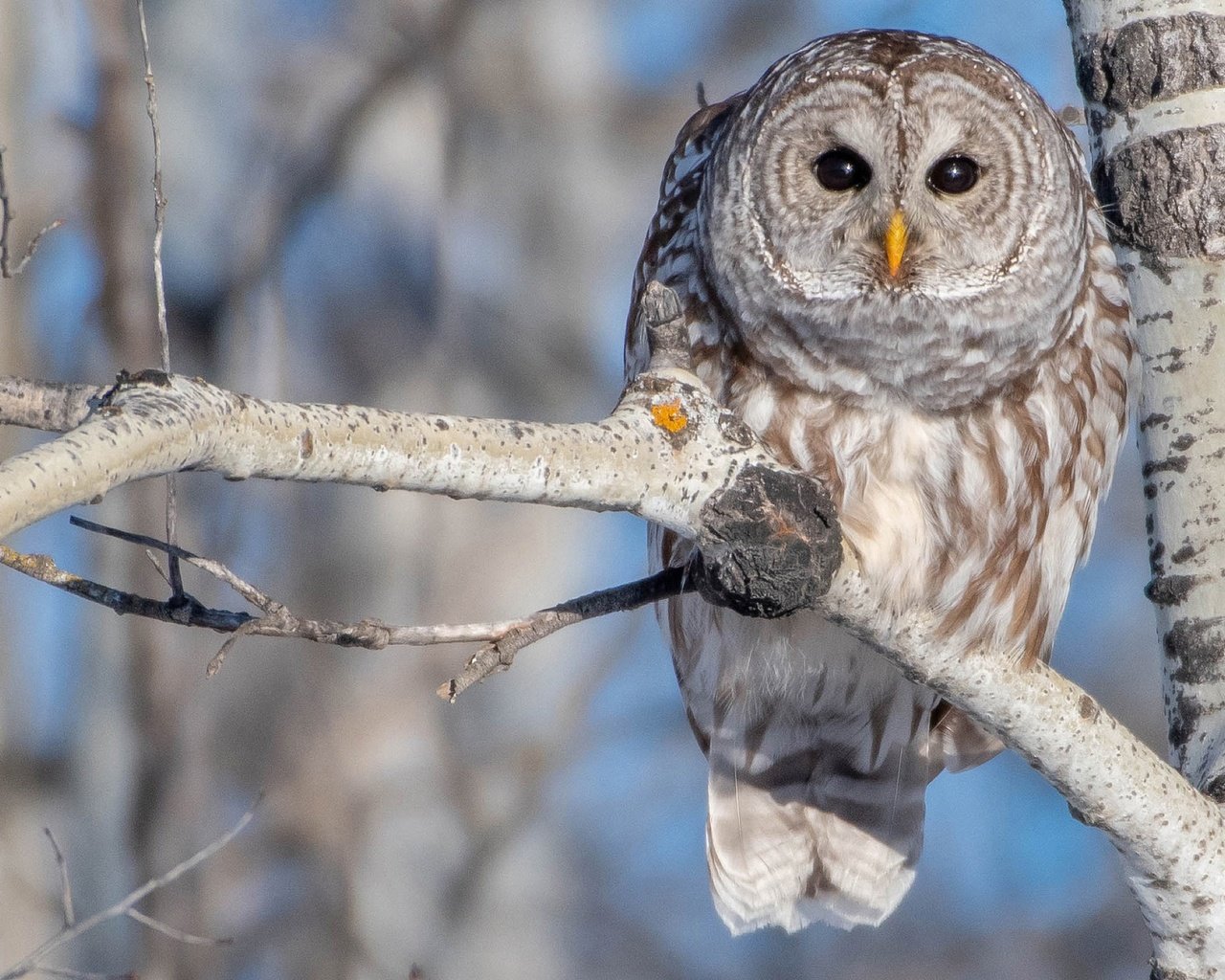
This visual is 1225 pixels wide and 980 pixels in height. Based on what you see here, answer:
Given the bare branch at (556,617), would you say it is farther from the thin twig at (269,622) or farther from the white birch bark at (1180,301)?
the white birch bark at (1180,301)

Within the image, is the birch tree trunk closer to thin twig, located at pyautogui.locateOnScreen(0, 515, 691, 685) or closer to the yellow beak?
the yellow beak

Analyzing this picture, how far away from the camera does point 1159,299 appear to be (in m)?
3.07

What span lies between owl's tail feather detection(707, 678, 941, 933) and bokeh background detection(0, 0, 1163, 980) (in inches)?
123

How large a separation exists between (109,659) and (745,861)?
4490mm

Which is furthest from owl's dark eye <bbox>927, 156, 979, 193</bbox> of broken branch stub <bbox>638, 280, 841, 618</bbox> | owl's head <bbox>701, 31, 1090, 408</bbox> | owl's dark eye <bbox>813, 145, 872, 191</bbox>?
broken branch stub <bbox>638, 280, 841, 618</bbox>

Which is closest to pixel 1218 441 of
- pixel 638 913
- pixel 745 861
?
pixel 745 861

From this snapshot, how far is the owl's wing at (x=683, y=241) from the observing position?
3311 millimetres

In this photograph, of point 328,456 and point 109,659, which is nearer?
point 328,456

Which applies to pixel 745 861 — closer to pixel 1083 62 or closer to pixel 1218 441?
pixel 1218 441

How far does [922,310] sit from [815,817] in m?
1.59

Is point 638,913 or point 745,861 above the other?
point 638,913

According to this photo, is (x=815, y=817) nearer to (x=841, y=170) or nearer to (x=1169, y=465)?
(x=1169, y=465)

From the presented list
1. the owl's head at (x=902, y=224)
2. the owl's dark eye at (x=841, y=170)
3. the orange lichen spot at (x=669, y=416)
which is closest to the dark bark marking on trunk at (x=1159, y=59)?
the owl's head at (x=902, y=224)

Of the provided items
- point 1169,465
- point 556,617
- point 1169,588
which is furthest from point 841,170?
point 556,617
